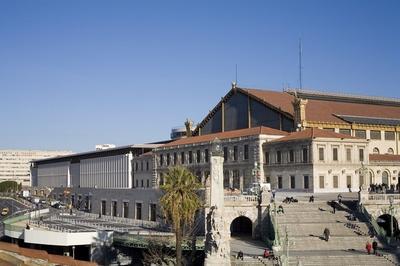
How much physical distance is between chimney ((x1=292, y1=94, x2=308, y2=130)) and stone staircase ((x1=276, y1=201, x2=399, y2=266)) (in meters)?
21.8

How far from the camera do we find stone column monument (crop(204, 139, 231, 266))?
42562mm

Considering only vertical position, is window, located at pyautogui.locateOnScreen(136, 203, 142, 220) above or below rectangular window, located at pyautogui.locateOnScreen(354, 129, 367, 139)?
below

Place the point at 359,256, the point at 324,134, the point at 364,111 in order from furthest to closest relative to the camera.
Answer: the point at 364,111, the point at 324,134, the point at 359,256

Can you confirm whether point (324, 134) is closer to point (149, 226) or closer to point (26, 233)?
point (149, 226)

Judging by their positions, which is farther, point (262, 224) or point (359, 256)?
point (262, 224)

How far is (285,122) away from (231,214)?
28679mm

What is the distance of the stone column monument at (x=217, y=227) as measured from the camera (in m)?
42.6

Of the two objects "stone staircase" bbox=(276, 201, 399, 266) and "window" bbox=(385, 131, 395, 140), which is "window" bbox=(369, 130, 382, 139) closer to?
"window" bbox=(385, 131, 395, 140)

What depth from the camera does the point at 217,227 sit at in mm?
42625

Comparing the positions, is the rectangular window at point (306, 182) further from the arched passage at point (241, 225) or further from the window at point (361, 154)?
the arched passage at point (241, 225)

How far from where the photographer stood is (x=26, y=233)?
66500 millimetres

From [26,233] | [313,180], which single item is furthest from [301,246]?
[26,233]

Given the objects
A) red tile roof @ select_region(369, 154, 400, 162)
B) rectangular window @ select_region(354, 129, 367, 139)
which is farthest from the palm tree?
rectangular window @ select_region(354, 129, 367, 139)

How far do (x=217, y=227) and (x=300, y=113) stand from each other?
1548 inches
